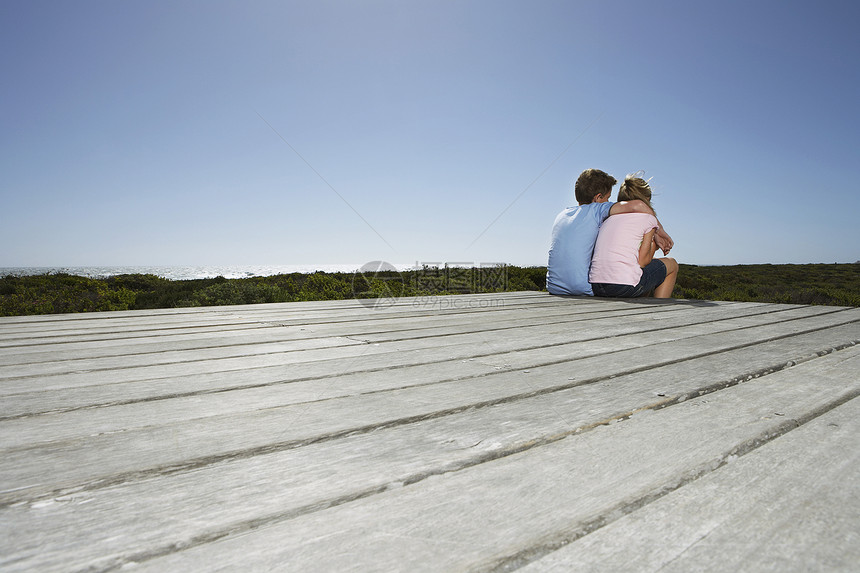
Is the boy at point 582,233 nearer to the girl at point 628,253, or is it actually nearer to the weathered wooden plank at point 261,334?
the girl at point 628,253

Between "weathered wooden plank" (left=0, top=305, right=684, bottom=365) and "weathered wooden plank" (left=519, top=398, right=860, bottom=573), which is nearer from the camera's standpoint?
"weathered wooden plank" (left=519, top=398, right=860, bottom=573)

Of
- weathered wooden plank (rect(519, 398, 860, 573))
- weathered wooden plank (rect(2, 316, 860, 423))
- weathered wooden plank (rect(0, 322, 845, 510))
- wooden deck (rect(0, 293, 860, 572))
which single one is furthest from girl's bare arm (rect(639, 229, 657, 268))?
weathered wooden plank (rect(519, 398, 860, 573))

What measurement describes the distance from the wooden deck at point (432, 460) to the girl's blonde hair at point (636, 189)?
2624 mm

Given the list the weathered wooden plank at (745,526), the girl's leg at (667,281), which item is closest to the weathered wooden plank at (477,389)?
the weathered wooden plank at (745,526)

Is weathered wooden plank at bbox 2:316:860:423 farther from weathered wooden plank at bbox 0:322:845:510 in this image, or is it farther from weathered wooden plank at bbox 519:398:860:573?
weathered wooden plank at bbox 519:398:860:573

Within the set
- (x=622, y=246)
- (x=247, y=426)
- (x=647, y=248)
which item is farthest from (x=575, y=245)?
(x=247, y=426)

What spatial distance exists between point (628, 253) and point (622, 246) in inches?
3.0

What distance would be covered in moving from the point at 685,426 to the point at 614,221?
10.7ft

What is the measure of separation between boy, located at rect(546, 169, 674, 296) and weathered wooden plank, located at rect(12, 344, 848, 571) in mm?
3282

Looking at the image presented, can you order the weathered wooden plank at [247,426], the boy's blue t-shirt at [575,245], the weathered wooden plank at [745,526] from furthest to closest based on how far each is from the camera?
the boy's blue t-shirt at [575,245]
the weathered wooden plank at [247,426]
the weathered wooden plank at [745,526]

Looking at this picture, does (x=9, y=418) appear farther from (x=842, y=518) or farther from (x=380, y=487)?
(x=842, y=518)

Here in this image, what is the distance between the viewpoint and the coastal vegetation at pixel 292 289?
5641 millimetres

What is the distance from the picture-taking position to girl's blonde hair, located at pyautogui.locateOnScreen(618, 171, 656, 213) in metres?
3.87

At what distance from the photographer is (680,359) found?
138cm
